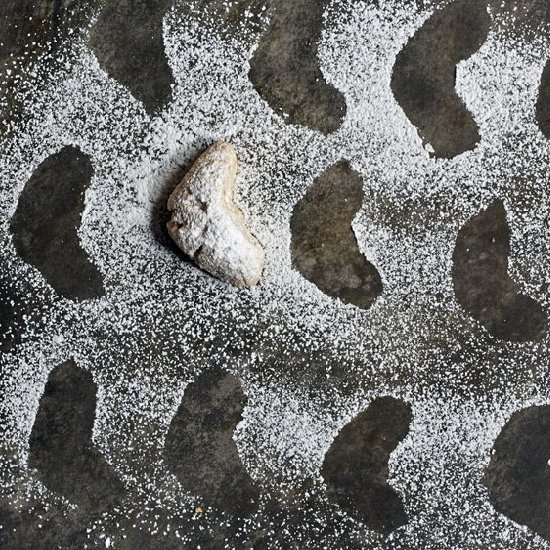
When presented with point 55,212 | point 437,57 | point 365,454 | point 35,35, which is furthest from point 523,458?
point 35,35

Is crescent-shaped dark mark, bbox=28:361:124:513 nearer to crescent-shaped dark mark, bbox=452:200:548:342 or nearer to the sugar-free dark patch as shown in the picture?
the sugar-free dark patch

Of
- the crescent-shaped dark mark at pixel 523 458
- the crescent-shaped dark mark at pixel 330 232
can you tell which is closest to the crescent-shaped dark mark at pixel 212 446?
the crescent-shaped dark mark at pixel 330 232

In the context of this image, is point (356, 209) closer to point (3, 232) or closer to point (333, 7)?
point (333, 7)

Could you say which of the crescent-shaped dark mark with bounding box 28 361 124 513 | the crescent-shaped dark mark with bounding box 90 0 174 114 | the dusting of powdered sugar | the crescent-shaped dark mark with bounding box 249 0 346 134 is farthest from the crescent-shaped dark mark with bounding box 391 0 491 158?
the crescent-shaped dark mark with bounding box 28 361 124 513

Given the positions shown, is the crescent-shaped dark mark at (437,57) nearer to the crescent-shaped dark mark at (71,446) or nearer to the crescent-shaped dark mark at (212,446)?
the crescent-shaped dark mark at (212,446)

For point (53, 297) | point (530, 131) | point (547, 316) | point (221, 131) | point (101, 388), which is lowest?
point (101, 388)

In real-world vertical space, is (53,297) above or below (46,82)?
below

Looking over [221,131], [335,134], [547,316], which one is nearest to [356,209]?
[335,134]
